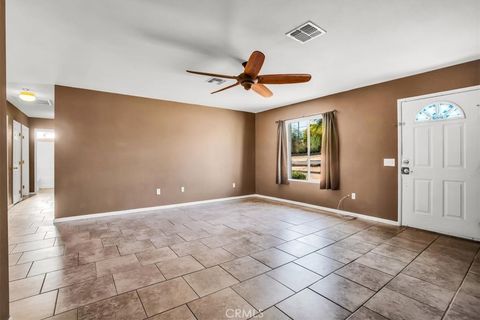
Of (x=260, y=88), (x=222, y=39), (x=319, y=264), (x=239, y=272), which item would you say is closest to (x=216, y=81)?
(x=260, y=88)

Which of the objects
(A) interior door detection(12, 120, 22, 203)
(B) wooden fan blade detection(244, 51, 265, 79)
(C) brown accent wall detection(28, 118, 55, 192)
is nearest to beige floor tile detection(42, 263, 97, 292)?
(B) wooden fan blade detection(244, 51, 265, 79)

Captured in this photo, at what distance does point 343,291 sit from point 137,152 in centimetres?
472

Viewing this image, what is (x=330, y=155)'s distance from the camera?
5.00m

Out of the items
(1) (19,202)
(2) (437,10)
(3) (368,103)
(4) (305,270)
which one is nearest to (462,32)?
(2) (437,10)

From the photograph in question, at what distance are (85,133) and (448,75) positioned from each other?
21.3 feet

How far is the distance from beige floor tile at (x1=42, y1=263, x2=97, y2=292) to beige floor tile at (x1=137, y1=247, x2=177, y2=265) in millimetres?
501

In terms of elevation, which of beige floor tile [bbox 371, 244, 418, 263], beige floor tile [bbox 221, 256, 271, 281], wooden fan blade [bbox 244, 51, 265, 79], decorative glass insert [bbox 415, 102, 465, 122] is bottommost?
beige floor tile [bbox 221, 256, 271, 281]

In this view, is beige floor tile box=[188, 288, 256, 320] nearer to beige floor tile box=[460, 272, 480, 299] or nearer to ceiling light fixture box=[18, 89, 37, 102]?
beige floor tile box=[460, 272, 480, 299]

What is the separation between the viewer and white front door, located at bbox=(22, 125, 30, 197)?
6.83 metres

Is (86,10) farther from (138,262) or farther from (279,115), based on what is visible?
(279,115)

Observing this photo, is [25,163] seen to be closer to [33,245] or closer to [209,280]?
[33,245]

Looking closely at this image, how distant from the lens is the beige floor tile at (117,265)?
2.51 m

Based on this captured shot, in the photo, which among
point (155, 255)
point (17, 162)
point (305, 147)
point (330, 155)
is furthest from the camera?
point (17, 162)

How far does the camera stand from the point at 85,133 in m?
4.66
